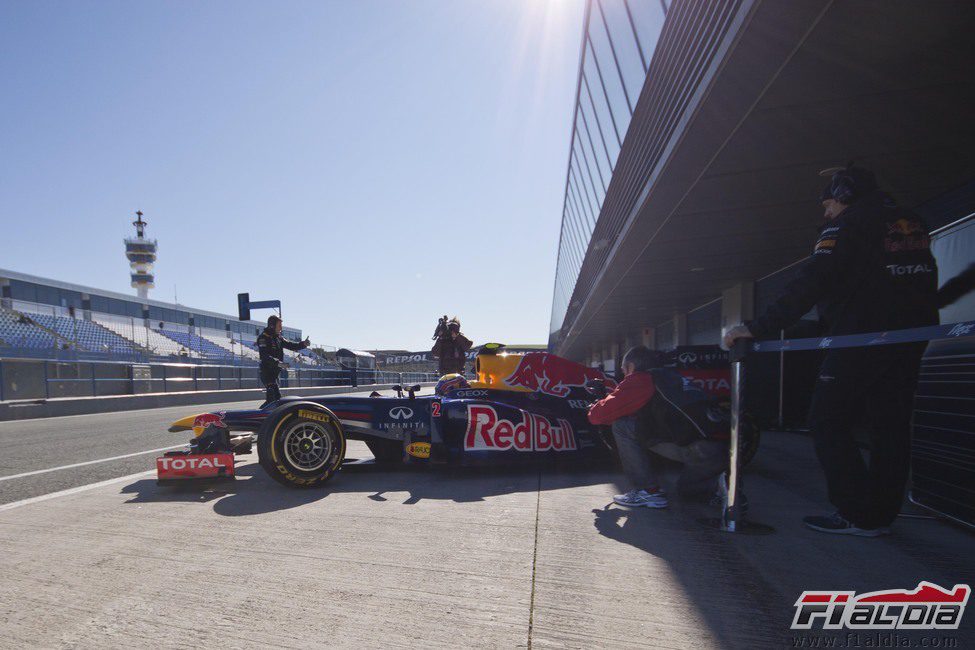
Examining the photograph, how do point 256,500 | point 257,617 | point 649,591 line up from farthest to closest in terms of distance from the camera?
point 256,500
point 649,591
point 257,617

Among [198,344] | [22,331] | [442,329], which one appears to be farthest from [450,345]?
[198,344]

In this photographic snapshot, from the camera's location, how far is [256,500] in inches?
126

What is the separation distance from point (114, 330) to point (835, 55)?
3777cm

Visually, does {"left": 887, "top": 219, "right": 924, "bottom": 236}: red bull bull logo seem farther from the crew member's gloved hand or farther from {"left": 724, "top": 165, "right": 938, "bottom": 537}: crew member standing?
the crew member's gloved hand

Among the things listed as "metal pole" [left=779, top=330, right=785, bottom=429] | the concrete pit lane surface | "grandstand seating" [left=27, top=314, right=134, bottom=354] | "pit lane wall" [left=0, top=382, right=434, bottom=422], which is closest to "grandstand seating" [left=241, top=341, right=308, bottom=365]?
"grandstand seating" [left=27, top=314, right=134, bottom=354]

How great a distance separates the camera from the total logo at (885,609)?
1640 millimetres

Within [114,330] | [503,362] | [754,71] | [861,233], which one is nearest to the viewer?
[861,233]

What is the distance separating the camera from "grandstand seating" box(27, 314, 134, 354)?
25844mm

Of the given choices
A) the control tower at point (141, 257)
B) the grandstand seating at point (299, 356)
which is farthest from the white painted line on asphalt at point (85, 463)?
the control tower at point (141, 257)

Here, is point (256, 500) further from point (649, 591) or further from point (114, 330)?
point (114, 330)

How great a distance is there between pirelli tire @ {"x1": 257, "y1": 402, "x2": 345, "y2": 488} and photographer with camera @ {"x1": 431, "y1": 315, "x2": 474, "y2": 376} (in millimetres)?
4517

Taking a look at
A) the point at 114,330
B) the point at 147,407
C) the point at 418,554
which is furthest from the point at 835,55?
the point at 114,330

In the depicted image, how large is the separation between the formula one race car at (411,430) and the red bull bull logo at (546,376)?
0.04ft

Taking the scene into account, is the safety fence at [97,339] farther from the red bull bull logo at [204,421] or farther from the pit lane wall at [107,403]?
the red bull bull logo at [204,421]
